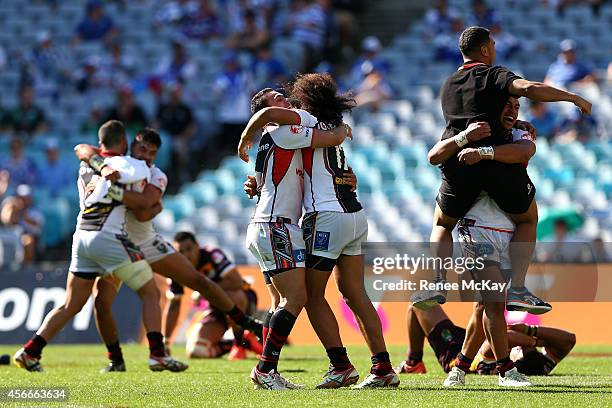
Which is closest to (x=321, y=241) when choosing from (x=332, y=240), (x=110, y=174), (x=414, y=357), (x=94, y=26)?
(x=332, y=240)

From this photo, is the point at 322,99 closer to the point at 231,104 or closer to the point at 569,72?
the point at 569,72

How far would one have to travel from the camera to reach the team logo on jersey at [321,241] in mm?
8406

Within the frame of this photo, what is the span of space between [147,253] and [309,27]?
11900 millimetres

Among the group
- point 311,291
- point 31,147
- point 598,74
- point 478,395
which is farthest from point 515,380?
point 31,147

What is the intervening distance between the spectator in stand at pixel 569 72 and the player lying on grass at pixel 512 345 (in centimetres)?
950

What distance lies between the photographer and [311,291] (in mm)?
8562

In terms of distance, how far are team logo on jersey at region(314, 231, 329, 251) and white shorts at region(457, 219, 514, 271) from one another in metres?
1.05

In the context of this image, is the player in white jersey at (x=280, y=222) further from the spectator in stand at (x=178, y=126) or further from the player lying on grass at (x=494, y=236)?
the spectator in stand at (x=178, y=126)

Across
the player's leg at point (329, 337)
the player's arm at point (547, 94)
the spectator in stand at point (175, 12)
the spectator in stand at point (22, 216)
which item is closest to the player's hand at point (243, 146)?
the player's leg at point (329, 337)

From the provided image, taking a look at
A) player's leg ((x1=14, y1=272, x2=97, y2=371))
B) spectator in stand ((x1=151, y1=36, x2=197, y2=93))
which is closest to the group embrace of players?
player's leg ((x1=14, y1=272, x2=97, y2=371))

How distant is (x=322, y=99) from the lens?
28.5 feet

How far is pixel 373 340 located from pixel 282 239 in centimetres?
97

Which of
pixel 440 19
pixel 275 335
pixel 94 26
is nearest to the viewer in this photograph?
pixel 275 335

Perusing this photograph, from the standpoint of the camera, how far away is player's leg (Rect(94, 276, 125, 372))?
11117mm
